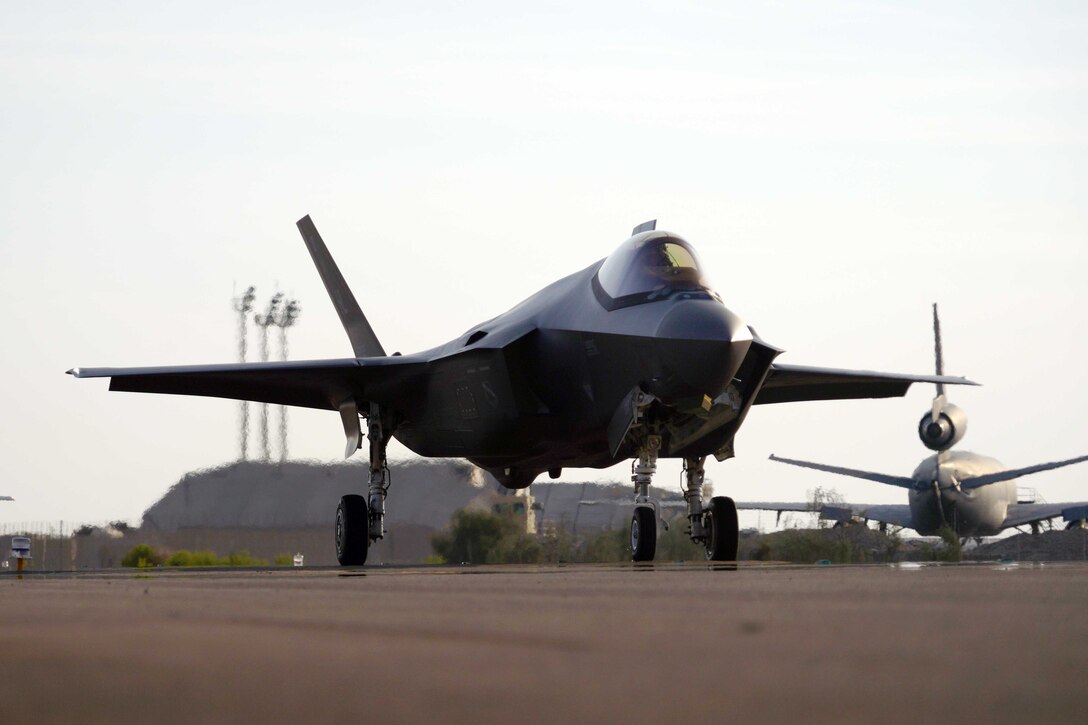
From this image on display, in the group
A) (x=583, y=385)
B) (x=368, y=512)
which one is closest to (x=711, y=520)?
(x=583, y=385)

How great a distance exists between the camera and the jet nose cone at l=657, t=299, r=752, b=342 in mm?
11375

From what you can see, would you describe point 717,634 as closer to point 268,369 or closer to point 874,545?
point 268,369

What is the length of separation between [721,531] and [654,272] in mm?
3161

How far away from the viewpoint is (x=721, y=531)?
46.3 ft

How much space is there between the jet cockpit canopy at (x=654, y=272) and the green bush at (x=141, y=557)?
17164 millimetres

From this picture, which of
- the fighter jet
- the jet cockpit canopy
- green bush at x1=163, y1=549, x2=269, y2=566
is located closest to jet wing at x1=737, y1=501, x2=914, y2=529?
the fighter jet

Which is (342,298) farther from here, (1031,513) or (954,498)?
(1031,513)

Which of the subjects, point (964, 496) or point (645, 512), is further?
point (964, 496)

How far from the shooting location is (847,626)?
3.04 metres

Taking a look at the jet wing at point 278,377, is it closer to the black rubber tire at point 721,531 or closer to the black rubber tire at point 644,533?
the black rubber tire at point 721,531

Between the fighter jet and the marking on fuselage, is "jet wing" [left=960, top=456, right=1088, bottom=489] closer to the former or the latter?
the fighter jet

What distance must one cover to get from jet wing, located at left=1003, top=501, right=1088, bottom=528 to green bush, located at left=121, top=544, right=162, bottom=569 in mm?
36928

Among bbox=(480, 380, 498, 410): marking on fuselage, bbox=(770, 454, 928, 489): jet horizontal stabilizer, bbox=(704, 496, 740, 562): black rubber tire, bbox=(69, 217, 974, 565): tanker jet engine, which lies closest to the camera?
bbox=(69, 217, 974, 565): tanker jet engine

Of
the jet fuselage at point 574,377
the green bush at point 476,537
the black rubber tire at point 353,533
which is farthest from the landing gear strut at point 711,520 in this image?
the green bush at point 476,537
